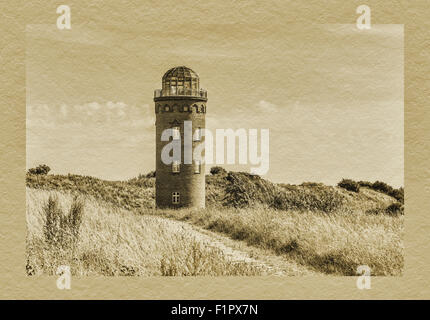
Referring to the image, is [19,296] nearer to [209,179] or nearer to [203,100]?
[203,100]

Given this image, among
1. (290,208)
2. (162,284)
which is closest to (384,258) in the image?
(162,284)

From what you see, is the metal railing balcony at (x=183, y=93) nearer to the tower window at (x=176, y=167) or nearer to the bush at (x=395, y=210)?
the tower window at (x=176, y=167)

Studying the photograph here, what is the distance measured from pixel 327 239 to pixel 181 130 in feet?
33.2

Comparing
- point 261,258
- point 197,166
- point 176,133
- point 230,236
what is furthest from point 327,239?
point 176,133

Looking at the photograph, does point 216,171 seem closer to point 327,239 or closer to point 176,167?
point 176,167

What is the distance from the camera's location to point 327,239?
32.7 feet

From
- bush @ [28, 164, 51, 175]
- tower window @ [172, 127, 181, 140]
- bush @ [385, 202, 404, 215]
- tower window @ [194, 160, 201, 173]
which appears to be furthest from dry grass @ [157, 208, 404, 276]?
bush @ [28, 164, 51, 175]

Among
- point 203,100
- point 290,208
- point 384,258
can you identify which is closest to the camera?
point 384,258

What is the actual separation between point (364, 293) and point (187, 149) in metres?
12.7

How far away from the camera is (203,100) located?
18.6m

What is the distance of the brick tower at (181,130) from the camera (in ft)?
60.4

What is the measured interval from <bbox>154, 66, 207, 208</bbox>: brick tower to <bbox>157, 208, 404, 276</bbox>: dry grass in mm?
4903

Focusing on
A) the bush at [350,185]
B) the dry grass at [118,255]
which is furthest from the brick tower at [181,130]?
the bush at [350,185]

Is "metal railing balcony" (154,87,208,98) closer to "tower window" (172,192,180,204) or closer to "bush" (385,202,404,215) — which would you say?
"tower window" (172,192,180,204)
